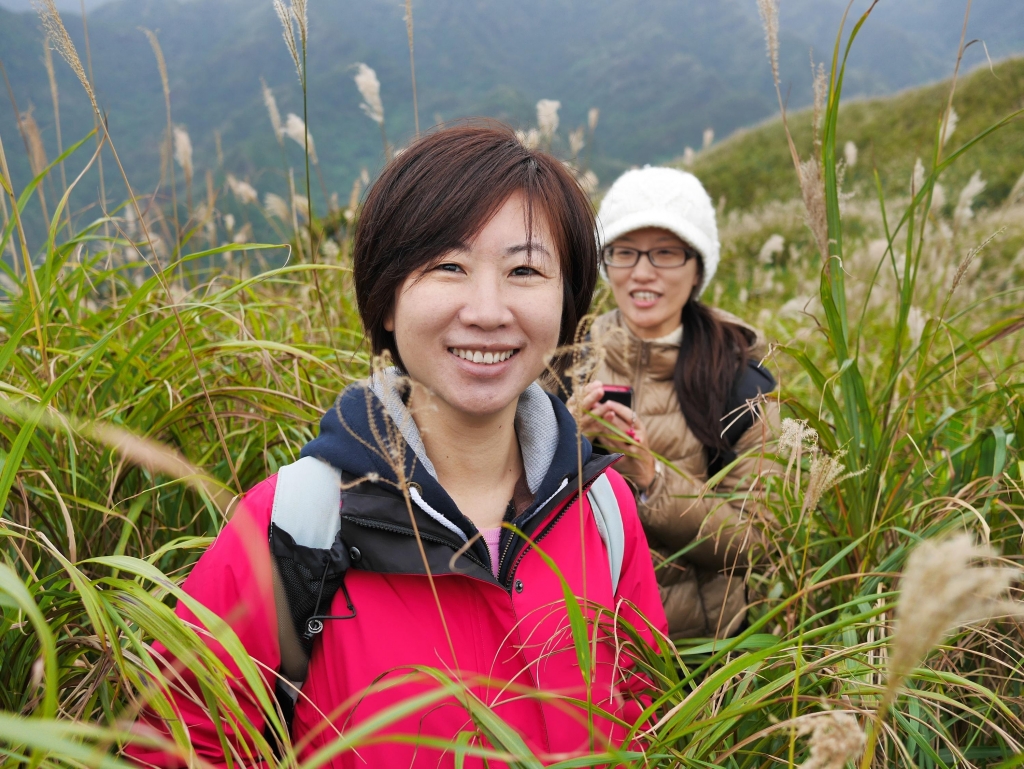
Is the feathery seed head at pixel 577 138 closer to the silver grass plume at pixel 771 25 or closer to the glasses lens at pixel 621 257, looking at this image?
the glasses lens at pixel 621 257

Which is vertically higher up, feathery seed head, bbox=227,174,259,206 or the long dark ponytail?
feathery seed head, bbox=227,174,259,206

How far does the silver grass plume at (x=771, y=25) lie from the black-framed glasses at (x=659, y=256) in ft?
3.85

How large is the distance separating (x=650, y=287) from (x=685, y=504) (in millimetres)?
989

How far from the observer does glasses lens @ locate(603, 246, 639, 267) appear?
120 inches

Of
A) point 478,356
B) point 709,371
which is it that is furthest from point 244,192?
point 478,356

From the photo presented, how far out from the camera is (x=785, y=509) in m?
2.16

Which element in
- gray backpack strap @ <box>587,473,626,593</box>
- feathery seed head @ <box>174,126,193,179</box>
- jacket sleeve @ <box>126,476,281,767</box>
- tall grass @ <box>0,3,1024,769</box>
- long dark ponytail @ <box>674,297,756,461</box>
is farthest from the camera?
feathery seed head @ <box>174,126,193,179</box>

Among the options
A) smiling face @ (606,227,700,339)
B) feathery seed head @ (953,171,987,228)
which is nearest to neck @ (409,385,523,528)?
smiling face @ (606,227,700,339)

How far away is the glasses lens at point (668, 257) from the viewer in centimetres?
301

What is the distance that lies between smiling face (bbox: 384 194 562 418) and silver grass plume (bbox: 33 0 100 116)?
0.82m

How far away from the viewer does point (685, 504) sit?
2479mm

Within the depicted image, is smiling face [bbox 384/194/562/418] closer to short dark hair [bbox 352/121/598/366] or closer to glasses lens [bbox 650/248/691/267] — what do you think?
short dark hair [bbox 352/121/598/366]

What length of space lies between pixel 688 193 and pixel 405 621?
2333mm

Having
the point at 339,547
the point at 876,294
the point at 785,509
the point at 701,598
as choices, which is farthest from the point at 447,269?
the point at 876,294
